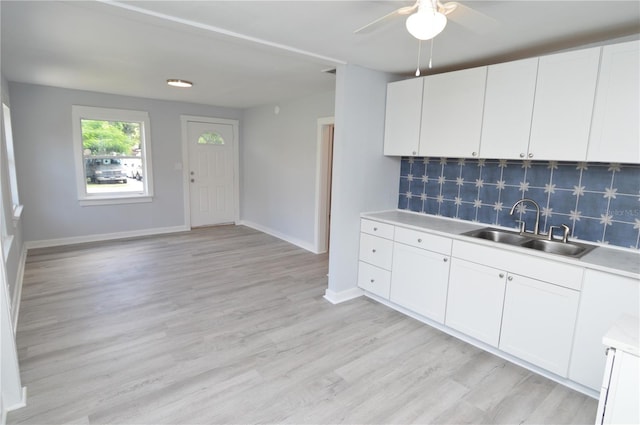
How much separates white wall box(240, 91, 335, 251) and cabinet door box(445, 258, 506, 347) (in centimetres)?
270

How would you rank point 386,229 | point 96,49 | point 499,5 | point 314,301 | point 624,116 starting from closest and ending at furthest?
point 499,5, point 624,116, point 96,49, point 386,229, point 314,301

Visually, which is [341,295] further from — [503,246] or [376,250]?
[503,246]

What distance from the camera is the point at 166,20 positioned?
211cm

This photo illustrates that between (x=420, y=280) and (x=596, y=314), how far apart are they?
1.21 m

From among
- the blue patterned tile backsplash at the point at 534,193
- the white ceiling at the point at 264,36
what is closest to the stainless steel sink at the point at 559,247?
the blue patterned tile backsplash at the point at 534,193

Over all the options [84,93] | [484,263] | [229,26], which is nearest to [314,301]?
[484,263]

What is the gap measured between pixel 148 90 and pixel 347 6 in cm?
395

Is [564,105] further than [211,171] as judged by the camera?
No

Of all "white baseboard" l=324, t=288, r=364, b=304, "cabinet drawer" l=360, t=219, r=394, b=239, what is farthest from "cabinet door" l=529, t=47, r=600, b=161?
"white baseboard" l=324, t=288, r=364, b=304

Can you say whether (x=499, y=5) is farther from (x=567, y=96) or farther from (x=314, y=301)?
(x=314, y=301)

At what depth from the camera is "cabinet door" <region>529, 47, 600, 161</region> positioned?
2154 mm

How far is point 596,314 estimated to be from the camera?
79.4 inches

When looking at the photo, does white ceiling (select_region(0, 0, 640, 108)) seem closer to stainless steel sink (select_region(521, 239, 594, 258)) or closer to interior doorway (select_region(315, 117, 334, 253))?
interior doorway (select_region(315, 117, 334, 253))

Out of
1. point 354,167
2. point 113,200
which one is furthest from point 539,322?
point 113,200
